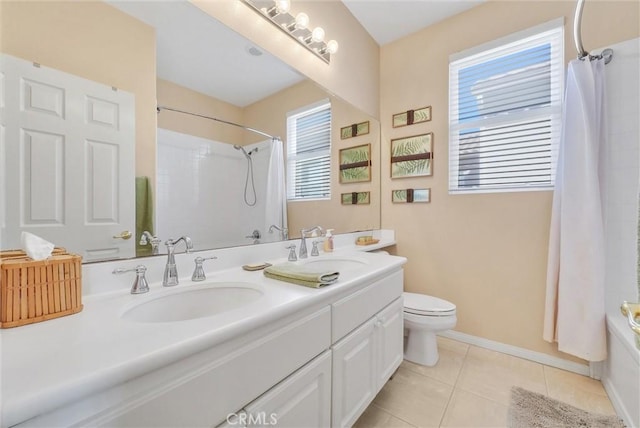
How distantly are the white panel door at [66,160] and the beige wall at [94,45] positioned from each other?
33mm

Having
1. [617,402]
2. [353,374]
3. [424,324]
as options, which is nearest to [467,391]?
[424,324]

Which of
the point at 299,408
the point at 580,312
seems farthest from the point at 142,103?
the point at 580,312

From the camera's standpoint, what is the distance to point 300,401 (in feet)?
2.78

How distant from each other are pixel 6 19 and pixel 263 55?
0.97m

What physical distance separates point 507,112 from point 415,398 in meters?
2.01

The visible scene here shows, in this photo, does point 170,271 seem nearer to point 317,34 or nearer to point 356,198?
point 356,198

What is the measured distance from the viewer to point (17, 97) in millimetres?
728

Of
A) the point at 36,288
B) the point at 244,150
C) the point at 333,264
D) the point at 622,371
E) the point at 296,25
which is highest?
the point at 296,25

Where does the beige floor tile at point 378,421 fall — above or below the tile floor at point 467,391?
below

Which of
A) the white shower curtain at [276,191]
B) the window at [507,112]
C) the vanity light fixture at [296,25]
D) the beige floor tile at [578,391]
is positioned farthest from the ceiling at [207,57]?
the beige floor tile at [578,391]

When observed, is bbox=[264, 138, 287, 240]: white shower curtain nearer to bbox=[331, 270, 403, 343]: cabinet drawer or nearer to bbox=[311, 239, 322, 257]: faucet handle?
bbox=[311, 239, 322, 257]: faucet handle

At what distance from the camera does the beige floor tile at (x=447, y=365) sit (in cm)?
165

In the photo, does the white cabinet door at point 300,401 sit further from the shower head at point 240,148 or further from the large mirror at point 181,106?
the shower head at point 240,148

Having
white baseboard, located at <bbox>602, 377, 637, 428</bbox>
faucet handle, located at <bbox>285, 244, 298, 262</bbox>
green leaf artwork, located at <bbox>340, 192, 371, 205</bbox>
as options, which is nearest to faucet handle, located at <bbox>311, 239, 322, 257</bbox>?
faucet handle, located at <bbox>285, 244, 298, 262</bbox>
